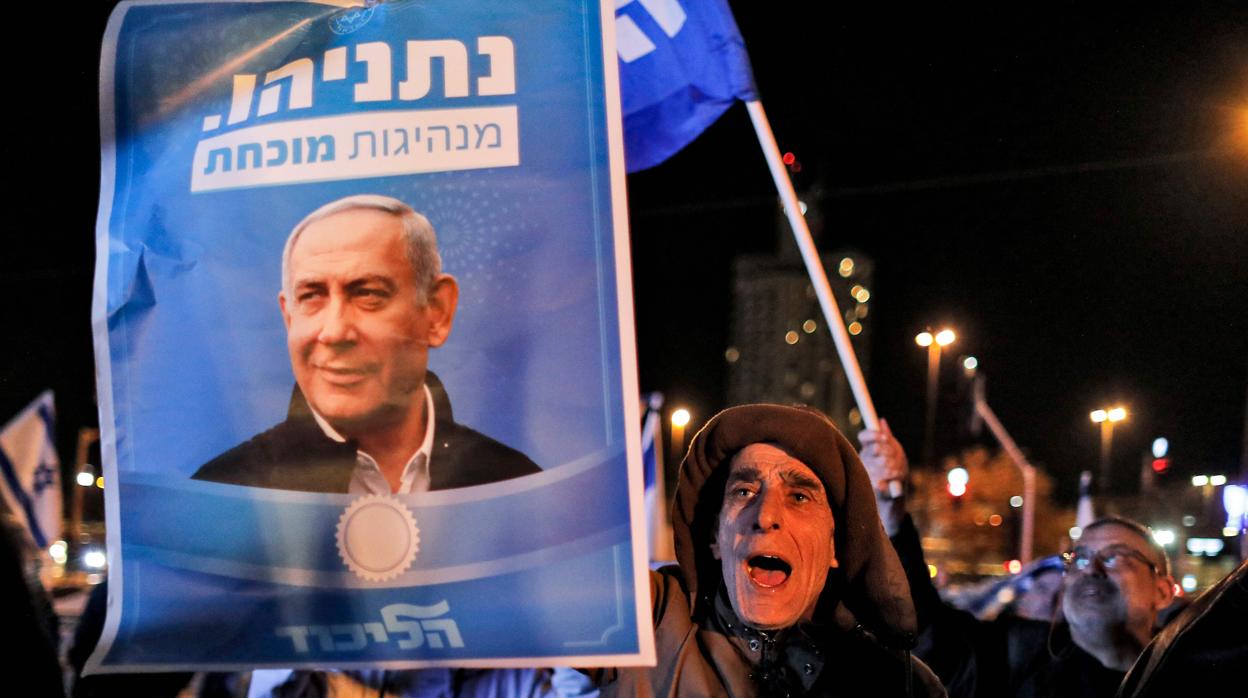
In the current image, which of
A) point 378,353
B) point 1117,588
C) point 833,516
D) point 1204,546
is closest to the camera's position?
point 378,353

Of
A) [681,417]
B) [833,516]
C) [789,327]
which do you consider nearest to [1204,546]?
A: [681,417]

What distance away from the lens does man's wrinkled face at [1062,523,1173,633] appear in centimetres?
480

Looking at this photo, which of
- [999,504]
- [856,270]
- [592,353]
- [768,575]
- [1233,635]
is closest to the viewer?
[1233,635]

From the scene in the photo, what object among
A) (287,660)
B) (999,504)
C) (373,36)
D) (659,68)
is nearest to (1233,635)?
(287,660)

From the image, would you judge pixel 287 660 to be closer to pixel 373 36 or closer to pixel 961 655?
pixel 373 36

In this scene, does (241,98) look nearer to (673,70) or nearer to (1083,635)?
(673,70)

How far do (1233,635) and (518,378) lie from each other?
130cm

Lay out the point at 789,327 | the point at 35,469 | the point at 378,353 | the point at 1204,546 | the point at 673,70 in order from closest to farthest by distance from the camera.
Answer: the point at 378,353 < the point at 673,70 < the point at 35,469 < the point at 1204,546 < the point at 789,327

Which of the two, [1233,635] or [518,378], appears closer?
[1233,635]

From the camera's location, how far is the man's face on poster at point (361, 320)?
231cm

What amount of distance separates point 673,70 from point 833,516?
1.52 metres

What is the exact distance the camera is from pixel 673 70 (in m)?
3.74

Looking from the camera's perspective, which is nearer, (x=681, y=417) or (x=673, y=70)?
(x=673, y=70)

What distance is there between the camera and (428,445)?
2305 millimetres
